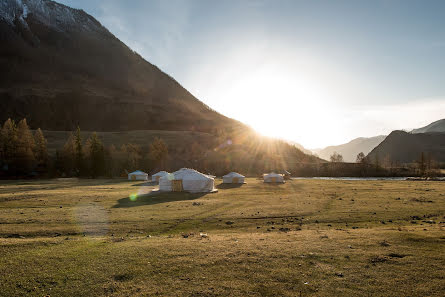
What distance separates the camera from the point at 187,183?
3788 centimetres

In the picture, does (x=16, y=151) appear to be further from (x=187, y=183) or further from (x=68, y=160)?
(x=187, y=183)

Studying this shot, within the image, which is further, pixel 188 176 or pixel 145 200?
pixel 188 176

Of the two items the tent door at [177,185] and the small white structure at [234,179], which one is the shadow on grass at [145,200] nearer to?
the tent door at [177,185]

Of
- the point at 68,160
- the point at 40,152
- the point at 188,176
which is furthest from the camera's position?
the point at 68,160

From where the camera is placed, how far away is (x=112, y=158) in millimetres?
81562

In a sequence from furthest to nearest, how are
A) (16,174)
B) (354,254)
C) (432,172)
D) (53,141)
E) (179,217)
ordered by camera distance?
1. (53,141)
2. (432,172)
3. (16,174)
4. (179,217)
5. (354,254)

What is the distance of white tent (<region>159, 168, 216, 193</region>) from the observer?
37688mm

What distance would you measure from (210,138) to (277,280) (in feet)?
412

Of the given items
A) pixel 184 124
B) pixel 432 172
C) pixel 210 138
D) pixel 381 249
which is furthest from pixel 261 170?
pixel 184 124

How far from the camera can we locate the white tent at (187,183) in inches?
1484

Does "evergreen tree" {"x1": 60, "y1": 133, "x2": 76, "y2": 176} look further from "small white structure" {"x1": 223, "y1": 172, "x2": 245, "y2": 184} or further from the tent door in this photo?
the tent door

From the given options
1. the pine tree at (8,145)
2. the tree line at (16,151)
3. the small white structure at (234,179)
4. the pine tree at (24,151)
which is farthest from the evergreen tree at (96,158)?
the small white structure at (234,179)

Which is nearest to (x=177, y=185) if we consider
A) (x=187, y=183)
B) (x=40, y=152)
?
(x=187, y=183)

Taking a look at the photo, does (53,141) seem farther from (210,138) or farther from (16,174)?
(210,138)
